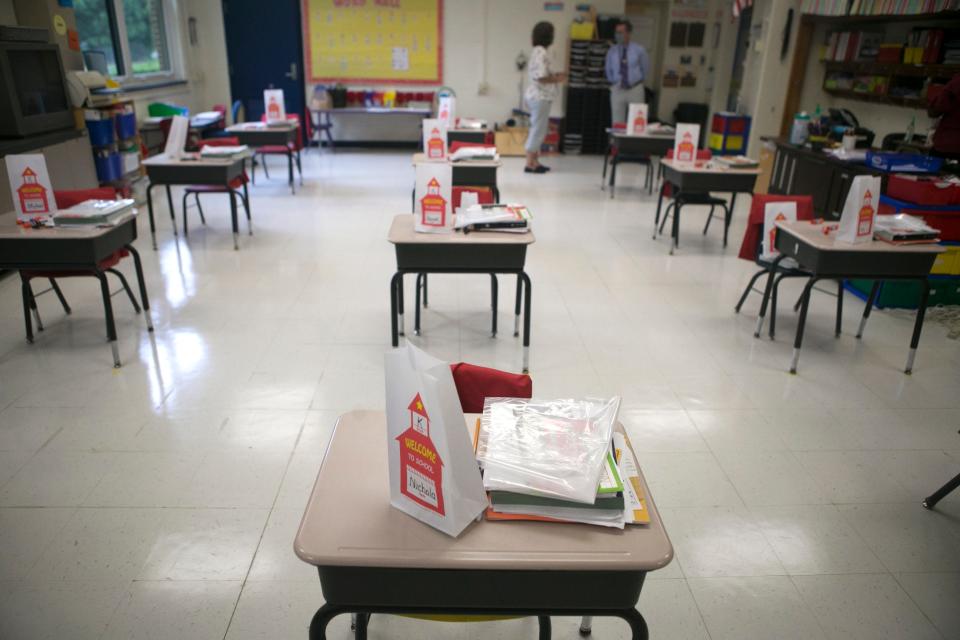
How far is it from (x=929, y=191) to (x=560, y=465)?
4.58 metres

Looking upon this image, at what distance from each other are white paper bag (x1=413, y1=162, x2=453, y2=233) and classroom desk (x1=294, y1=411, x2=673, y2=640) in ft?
7.82

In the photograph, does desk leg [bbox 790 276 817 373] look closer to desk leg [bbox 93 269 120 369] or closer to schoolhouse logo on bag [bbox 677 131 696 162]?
schoolhouse logo on bag [bbox 677 131 696 162]

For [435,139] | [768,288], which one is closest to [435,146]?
[435,139]

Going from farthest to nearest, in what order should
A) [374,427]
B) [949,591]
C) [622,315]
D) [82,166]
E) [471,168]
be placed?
[82,166]
[471,168]
[622,315]
[949,591]
[374,427]

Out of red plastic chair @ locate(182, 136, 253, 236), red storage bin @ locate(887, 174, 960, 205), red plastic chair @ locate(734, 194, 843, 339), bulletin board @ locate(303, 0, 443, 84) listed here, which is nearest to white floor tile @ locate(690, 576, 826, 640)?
red plastic chair @ locate(734, 194, 843, 339)

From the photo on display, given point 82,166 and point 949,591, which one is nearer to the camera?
point 949,591

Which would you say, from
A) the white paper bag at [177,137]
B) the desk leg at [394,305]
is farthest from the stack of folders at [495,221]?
the white paper bag at [177,137]

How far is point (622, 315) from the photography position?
180 inches

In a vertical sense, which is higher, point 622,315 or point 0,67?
point 0,67

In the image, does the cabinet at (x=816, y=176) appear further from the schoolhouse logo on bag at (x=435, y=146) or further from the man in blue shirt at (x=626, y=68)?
the schoolhouse logo on bag at (x=435, y=146)

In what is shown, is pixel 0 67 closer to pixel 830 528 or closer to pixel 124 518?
pixel 124 518

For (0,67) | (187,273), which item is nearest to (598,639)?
(187,273)

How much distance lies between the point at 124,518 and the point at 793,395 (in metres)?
3.29

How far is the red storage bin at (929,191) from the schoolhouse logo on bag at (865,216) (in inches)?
60.3
